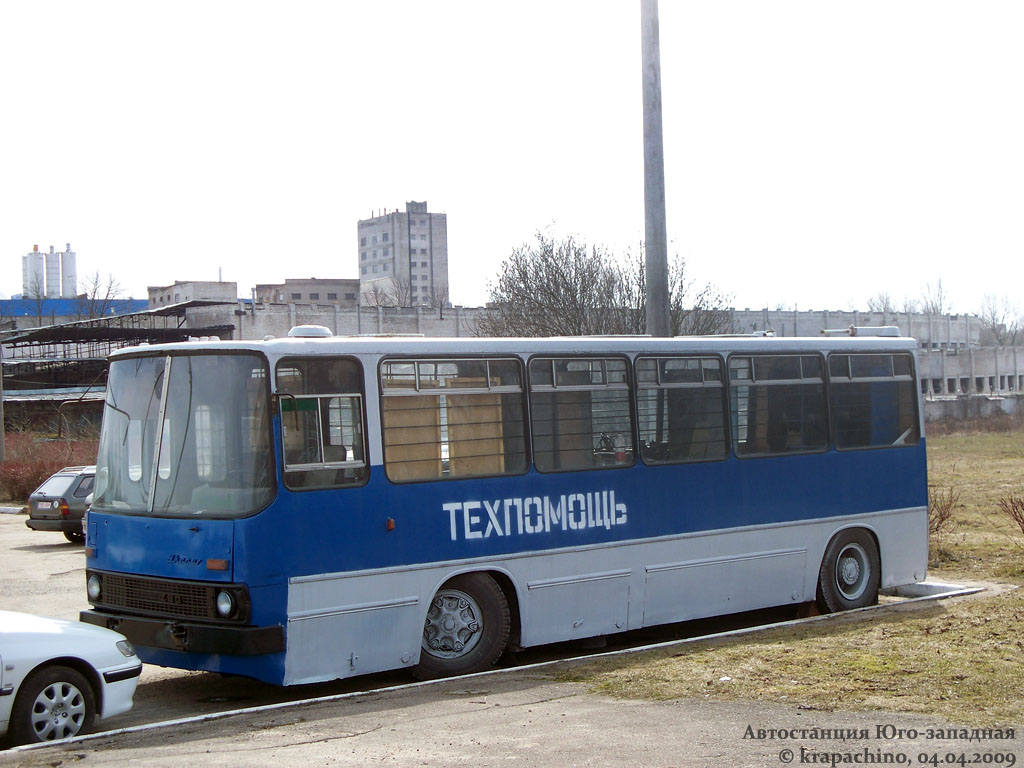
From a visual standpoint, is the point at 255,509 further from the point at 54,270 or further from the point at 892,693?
the point at 54,270

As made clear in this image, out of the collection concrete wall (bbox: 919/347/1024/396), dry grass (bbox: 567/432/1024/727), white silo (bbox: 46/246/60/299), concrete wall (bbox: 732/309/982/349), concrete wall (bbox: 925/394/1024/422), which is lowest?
dry grass (bbox: 567/432/1024/727)

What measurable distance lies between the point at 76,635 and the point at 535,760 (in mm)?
3607

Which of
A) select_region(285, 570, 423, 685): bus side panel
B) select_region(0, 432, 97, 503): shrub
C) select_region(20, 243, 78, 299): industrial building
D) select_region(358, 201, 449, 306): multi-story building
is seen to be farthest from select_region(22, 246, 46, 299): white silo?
select_region(285, 570, 423, 685): bus side panel

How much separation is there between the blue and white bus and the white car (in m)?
0.63

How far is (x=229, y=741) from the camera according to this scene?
7.40 metres

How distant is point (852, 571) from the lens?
13.5 m

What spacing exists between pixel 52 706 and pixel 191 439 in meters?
2.21

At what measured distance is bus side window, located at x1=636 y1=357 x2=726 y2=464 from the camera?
11617 mm

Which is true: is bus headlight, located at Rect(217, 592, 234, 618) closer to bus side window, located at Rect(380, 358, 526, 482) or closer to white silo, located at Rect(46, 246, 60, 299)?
bus side window, located at Rect(380, 358, 526, 482)

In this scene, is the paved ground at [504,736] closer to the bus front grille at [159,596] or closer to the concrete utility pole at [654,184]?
the bus front grille at [159,596]

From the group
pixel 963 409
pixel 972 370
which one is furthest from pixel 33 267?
pixel 963 409

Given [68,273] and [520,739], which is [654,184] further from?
[68,273]

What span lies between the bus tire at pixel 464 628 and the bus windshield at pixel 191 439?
1947 millimetres

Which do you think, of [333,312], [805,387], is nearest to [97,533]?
[805,387]
